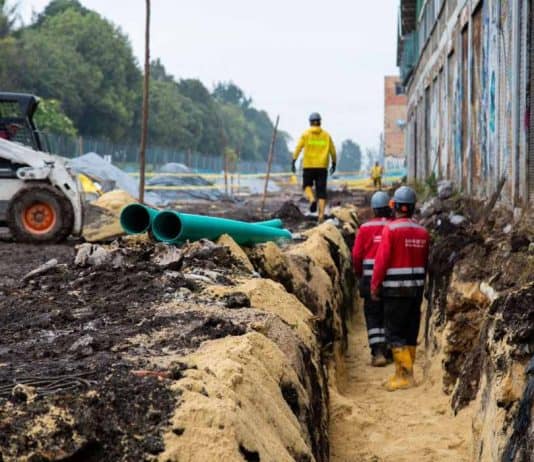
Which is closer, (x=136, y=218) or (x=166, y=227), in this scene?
(x=166, y=227)

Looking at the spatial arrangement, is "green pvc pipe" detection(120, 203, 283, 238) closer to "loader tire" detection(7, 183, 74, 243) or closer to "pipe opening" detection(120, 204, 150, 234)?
"pipe opening" detection(120, 204, 150, 234)

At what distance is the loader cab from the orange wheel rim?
1.07 m

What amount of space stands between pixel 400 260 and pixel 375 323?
102cm

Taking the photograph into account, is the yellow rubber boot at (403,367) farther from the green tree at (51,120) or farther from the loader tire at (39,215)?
the green tree at (51,120)

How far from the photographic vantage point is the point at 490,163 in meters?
13.0

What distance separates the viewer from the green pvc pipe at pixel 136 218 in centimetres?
830

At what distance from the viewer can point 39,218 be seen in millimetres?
14484

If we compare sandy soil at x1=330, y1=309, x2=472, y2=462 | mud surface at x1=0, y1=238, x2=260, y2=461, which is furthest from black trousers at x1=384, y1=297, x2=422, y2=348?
mud surface at x1=0, y1=238, x2=260, y2=461

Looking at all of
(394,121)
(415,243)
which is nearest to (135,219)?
(415,243)

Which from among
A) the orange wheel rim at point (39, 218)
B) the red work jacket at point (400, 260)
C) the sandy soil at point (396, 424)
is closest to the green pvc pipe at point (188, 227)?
the red work jacket at point (400, 260)

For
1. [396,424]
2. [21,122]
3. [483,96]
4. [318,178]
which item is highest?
[483,96]

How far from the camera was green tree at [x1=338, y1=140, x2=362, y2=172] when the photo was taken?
15275 cm

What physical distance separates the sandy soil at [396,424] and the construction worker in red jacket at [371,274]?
0.67 metres

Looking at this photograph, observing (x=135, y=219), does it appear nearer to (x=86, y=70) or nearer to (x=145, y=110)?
(x=145, y=110)
